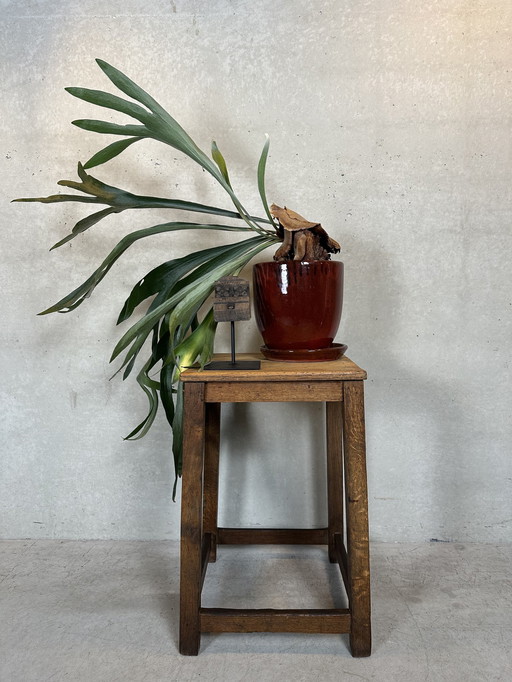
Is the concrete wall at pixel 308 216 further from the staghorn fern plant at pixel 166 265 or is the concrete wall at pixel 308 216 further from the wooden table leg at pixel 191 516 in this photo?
the wooden table leg at pixel 191 516

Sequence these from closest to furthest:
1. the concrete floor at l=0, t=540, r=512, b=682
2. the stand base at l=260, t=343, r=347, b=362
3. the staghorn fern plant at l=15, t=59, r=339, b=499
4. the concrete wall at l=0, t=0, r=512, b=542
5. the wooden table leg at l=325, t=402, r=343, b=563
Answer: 1. the concrete floor at l=0, t=540, r=512, b=682
2. the staghorn fern plant at l=15, t=59, r=339, b=499
3. the stand base at l=260, t=343, r=347, b=362
4. the wooden table leg at l=325, t=402, r=343, b=563
5. the concrete wall at l=0, t=0, r=512, b=542

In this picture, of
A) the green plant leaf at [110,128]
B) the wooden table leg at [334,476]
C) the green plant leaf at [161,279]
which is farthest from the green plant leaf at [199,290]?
the wooden table leg at [334,476]

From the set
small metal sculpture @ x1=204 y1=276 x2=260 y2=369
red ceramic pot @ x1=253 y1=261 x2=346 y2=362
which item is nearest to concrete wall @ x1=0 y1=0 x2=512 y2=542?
red ceramic pot @ x1=253 y1=261 x2=346 y2=362

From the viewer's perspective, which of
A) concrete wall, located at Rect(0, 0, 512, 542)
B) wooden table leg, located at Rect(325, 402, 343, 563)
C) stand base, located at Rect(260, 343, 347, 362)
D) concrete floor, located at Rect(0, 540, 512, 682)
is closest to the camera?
concrete floor, located at Rect(0, 540, 512, 682)

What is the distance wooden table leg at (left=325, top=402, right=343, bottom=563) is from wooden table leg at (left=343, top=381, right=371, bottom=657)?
47cm

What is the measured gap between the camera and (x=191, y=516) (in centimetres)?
132

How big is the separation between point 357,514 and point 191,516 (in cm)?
40

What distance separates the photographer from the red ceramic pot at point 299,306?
1.44m

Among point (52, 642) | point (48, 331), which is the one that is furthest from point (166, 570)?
point (48, 331)

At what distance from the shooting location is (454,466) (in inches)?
76.7

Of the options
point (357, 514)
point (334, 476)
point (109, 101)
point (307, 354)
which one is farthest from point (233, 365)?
point (109, 101)

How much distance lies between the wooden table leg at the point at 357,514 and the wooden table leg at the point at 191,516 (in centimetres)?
35

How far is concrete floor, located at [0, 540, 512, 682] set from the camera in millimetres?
1271

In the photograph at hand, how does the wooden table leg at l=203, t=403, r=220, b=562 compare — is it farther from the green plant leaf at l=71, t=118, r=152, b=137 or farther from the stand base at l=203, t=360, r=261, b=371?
the green plant leaf at l=71, t=118, r=152, b=137
